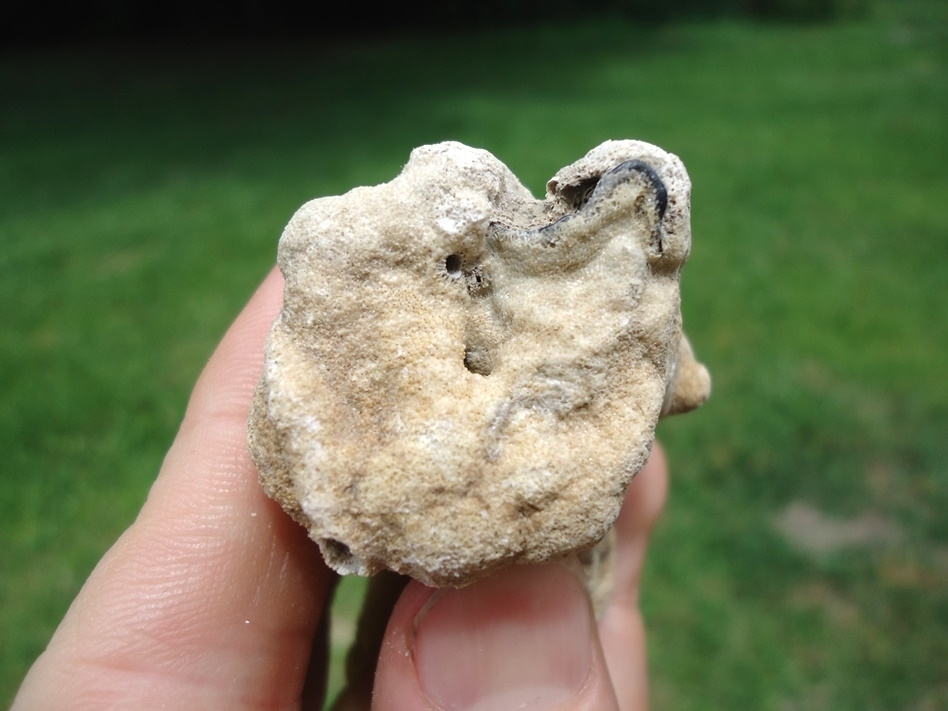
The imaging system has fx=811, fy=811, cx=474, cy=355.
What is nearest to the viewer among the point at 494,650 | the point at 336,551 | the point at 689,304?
the point at 336,551

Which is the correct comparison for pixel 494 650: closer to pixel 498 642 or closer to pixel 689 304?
pixel 498 642

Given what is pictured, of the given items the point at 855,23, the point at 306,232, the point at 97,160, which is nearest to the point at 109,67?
the point at 97,160

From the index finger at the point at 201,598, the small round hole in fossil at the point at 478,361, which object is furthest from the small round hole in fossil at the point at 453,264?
the index finger at the point at 201,598

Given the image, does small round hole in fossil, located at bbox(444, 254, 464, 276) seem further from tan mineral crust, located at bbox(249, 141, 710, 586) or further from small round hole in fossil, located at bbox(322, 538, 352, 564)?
small round hole in fossil, located at bbox(322, 538, 352, 564)

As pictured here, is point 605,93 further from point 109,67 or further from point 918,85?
point 109,67

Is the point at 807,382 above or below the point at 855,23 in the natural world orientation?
below

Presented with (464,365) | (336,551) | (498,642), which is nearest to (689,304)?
(498,642)

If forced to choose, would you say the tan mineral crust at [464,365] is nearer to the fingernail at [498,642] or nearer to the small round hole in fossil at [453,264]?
the small round hole in fossil at [453,264]
